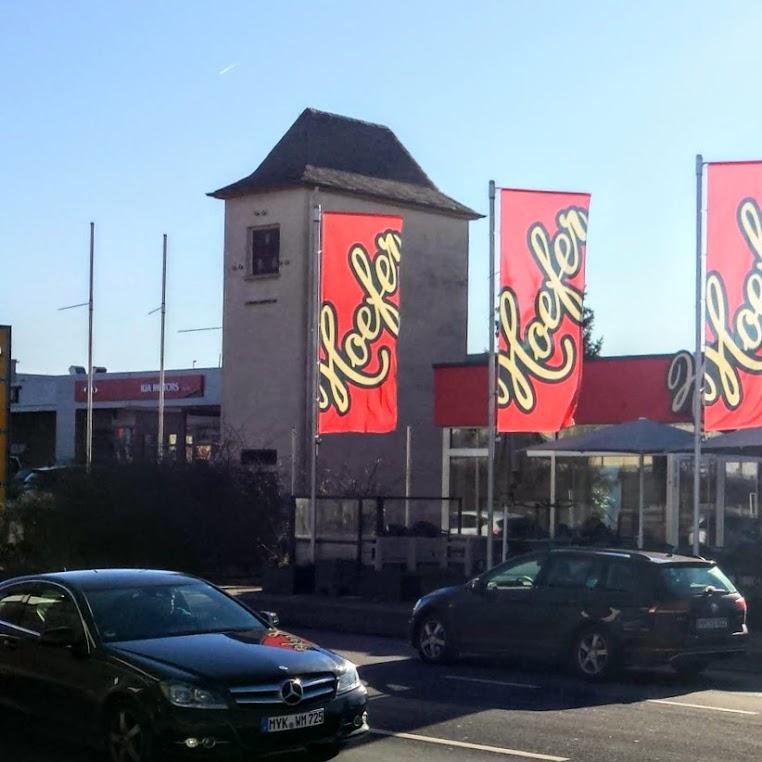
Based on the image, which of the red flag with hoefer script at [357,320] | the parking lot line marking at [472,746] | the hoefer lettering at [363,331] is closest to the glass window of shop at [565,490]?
the red flag with hoefer script at [357,320]

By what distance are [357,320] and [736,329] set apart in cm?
710

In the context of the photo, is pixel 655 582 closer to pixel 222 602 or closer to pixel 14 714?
pixel 222 602

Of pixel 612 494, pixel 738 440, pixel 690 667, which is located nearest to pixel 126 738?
pixel 690 667

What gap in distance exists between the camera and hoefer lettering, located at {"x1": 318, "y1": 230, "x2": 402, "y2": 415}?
2370 centimetres

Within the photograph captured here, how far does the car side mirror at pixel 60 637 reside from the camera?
9.88m

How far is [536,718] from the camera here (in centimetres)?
1210

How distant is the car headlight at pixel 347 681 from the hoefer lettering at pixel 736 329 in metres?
10.5

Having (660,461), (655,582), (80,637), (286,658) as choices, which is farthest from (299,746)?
(660,461)

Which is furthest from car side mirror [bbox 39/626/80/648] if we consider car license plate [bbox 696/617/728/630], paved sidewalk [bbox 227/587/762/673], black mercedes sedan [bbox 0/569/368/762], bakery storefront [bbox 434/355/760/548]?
bakery storefront [bbox 434/355/760/548]

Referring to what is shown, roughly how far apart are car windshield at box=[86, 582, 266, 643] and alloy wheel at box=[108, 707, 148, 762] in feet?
2.18

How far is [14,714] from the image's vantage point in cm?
1065

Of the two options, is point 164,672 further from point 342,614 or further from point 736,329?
point 342,614

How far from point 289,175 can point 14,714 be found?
94.0ft

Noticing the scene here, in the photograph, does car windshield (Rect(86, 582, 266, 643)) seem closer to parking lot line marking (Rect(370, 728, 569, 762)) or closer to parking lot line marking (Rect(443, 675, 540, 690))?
parking lot line marking (Rect(370, 728, 569, 762))
